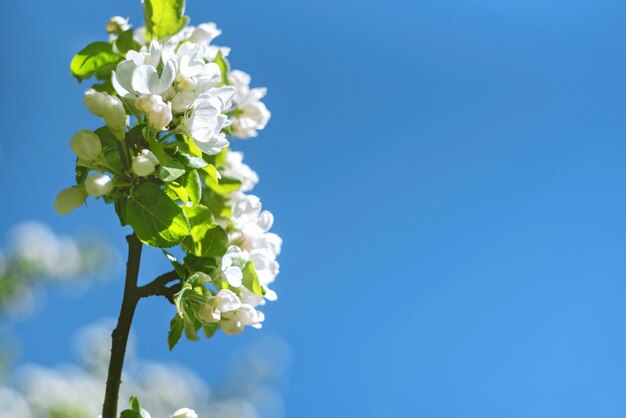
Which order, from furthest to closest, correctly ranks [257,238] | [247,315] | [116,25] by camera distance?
1. [116,25]
2. [257,238]
3. [247,315]

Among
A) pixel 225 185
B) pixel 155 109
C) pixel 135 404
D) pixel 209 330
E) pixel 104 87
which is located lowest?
pixel 135 404

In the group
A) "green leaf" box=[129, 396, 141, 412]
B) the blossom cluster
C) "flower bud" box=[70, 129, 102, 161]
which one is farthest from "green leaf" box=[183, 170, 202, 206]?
"green leaf" box=[129, 396, 141, 412]

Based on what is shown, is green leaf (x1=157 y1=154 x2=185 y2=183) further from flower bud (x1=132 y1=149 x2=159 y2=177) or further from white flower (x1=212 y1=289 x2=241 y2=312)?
white flower (x1=212 y1=289 x2=241 y2=312)

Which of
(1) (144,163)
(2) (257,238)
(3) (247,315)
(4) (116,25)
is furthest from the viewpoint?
(4) (116,25)

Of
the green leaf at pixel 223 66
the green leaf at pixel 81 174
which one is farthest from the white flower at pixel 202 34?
the green leaf at pixel 81 174

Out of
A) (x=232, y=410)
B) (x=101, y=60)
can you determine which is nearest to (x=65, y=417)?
(x=232, y=410)

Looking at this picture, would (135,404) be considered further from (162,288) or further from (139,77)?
(139,77)

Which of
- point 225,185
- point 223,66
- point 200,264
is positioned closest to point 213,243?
point 200,264
